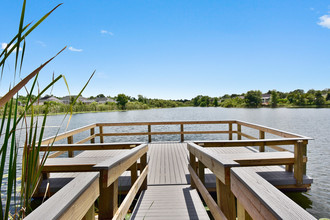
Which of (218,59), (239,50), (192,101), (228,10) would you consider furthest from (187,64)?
(192,101)

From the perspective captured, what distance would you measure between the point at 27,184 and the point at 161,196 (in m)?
2.36

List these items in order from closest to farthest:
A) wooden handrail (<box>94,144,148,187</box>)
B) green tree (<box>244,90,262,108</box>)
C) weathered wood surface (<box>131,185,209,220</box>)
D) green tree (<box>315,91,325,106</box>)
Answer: wooden handrail (<box>94,144,148,187</box>) < weathered wood surface (<box>131,185,209,220</box>) < green tree (<box>315,91,325,106</box>) < green tree (<box>244,90,262,108</box>)

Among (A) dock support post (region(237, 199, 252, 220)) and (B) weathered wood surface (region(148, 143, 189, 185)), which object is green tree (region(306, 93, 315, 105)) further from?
(A) dock support post (region(237, 199, 252, 220))

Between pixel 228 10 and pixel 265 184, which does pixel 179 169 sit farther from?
pixel 228 10

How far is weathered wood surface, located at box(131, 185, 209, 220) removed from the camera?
228 centimetres

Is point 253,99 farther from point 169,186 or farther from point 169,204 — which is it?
point 169,204

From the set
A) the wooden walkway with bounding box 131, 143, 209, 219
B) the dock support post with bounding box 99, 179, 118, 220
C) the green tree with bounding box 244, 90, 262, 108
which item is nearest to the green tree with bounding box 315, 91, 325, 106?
the green tree with bounding box 244, 90, 262, 108

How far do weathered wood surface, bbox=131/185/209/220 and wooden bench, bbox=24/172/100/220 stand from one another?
3.75 ft

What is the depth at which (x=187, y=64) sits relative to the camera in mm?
26938

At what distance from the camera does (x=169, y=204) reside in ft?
8.41

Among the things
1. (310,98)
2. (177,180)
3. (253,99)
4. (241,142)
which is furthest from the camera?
(253,99)

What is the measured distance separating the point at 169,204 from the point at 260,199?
2073 millimetres

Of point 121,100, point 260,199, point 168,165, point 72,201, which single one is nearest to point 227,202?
point 260,199

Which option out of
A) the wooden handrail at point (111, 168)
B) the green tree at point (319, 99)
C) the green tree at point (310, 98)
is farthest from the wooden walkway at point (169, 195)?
the green tree at point (310, 98)
